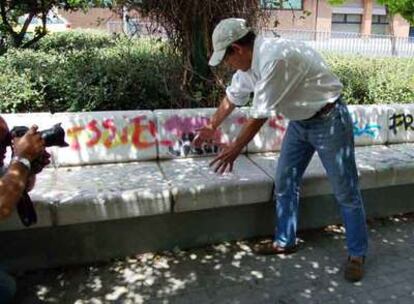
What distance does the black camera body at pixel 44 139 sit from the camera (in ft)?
8.82

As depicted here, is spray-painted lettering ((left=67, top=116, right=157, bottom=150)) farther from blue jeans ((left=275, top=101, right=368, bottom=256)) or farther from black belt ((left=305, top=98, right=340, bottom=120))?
black belt ((left=305, top=98, right=340, bottom=120))

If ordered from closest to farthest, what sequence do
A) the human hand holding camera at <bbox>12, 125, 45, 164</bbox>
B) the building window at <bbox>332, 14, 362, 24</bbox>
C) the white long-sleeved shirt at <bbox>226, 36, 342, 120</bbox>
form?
the human hand holding camera at <bbox>12, 125, 45, 164</bbox>
the white long-sleeved shirt at <bbox>226, 36, 342, 120</bbox>
the building window at <bbox>332, 14, 362, 24</bbox>

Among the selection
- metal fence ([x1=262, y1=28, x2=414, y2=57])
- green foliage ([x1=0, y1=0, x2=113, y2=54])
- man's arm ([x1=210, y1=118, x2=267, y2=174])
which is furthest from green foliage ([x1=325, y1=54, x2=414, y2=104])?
metal fence ([x1=262, y1=28, x2=414, y2=57])

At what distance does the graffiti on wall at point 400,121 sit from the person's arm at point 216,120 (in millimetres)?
1906

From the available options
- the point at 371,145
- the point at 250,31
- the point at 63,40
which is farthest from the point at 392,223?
the point at 63,40

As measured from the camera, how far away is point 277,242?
3.86m

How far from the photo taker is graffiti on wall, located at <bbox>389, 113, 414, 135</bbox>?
4910 mm

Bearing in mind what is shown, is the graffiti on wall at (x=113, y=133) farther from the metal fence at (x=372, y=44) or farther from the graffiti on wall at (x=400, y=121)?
the metal fence at (x=372, y=44)

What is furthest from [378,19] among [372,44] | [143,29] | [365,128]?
[365,128]

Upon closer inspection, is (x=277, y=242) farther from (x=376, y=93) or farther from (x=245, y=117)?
(x=376, y=93)

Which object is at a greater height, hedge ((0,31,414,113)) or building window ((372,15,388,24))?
building window ((372,15,388,24))

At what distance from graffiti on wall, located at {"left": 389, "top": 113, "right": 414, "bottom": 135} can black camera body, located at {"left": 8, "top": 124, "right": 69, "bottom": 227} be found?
3295 millimetres

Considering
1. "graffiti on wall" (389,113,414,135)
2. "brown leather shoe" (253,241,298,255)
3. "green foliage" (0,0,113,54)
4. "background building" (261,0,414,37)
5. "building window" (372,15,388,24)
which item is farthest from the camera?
"building window" (372,15,388,24)

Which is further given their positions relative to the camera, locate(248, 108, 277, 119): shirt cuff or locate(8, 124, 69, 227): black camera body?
locate(248, 108, 277, 119): shirt cuff
